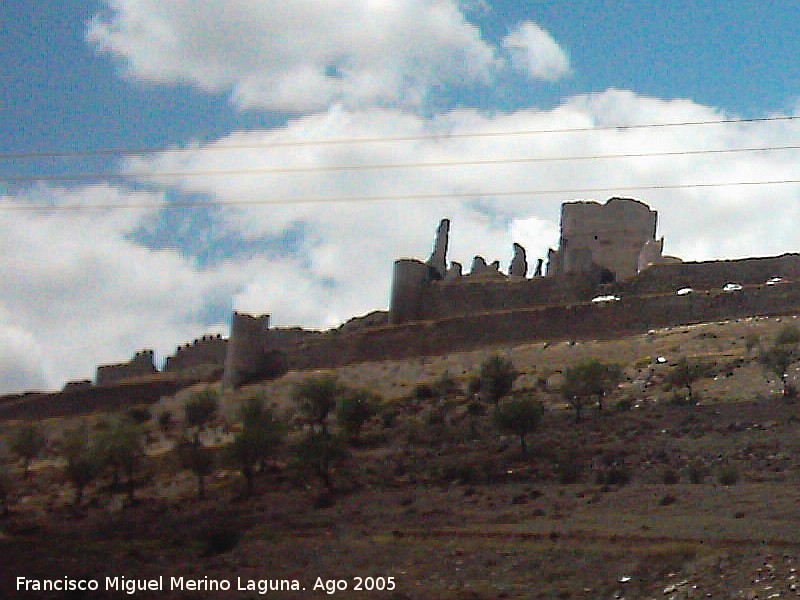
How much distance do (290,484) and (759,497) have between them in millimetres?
11615

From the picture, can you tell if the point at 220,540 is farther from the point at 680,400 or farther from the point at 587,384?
the point at 680,400

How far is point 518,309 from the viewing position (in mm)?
45938

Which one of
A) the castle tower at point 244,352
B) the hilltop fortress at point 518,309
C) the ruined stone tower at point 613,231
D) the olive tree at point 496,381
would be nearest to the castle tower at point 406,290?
the hilltop fortress at point 518,309

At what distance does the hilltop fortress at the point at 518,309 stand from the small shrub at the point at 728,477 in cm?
1738

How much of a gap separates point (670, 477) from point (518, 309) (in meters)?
21.7

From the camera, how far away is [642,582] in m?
18.6

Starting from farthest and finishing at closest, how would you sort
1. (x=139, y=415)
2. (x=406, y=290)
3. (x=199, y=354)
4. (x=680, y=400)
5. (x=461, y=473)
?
(x=199, y=354)
(x=406, y=290)
(x=139, y=415)
(x=680, y=400)
(x=461, y=473)

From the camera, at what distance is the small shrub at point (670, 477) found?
24359 millimetres

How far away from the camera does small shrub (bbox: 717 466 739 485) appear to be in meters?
23.5

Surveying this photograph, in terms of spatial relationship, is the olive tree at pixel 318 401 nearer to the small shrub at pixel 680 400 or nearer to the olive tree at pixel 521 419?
the olive tree at pixel 521 419

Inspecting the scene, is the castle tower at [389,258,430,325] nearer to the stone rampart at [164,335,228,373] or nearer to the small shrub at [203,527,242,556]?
the stone rampart at [164,335,228,373]

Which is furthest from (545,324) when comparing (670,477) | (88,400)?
(88,400)

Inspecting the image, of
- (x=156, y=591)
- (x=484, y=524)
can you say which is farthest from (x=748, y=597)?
(x=156, y=591)

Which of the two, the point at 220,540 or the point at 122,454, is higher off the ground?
the point at 122,454
